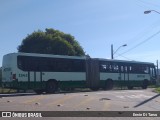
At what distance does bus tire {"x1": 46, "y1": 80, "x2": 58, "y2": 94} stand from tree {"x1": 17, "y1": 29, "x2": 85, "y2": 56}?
25.2m

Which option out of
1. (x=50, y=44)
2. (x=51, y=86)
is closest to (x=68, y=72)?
(x=51, y=86)

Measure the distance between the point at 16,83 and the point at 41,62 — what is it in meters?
2.98

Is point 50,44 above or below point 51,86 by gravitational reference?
above

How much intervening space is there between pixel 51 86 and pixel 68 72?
7.88ft

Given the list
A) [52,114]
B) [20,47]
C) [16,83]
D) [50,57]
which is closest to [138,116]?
[52,114]

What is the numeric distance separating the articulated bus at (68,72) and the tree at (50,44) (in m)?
17.1

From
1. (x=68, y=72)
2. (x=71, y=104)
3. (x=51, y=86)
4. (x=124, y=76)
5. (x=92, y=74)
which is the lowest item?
(x=71, y=104)

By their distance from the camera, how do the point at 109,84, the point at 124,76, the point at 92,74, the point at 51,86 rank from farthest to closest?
the point at 124,76
the point at 109,84
the point at 92,74
the point at 51,86

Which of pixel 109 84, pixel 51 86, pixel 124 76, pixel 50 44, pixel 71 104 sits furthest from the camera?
pixel 50 44

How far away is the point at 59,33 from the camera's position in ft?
205

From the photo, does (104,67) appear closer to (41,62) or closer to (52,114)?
(41,62)

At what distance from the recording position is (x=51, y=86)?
3128 cm

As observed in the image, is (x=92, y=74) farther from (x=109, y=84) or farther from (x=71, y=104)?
(x=71, y=104)

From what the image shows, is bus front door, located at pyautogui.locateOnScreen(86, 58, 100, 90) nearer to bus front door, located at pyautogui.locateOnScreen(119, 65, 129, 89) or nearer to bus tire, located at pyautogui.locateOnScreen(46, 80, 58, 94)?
bus front door, located at pyautogui.locateOnScreen(119, 65, 129, 89)
